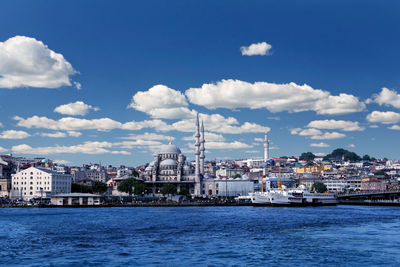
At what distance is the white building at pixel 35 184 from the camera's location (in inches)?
3514

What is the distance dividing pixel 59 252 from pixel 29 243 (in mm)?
4414

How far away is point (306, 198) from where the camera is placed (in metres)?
83.1

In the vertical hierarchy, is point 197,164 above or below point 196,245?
above

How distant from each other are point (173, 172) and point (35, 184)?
4220 cm

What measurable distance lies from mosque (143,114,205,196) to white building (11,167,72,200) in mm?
34918

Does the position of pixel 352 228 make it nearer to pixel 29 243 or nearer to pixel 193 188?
pixel 29 243

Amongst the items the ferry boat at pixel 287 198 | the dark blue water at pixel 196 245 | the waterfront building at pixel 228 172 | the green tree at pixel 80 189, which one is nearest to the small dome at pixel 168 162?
the green tree at pixel 80 189

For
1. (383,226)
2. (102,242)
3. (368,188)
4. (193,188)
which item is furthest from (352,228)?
(368,188)

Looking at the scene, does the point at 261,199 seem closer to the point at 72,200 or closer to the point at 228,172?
the point at 72,200

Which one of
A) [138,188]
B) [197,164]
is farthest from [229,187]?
[138,188]

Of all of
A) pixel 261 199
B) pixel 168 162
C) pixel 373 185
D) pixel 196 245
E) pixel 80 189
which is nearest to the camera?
pixel 196 245

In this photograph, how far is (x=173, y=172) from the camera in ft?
412

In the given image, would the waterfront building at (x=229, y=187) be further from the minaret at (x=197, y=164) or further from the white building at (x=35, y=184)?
the white building at (x=35, y=184)

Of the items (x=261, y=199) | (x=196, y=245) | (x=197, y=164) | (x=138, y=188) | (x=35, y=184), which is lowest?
(x=196, y=245)
